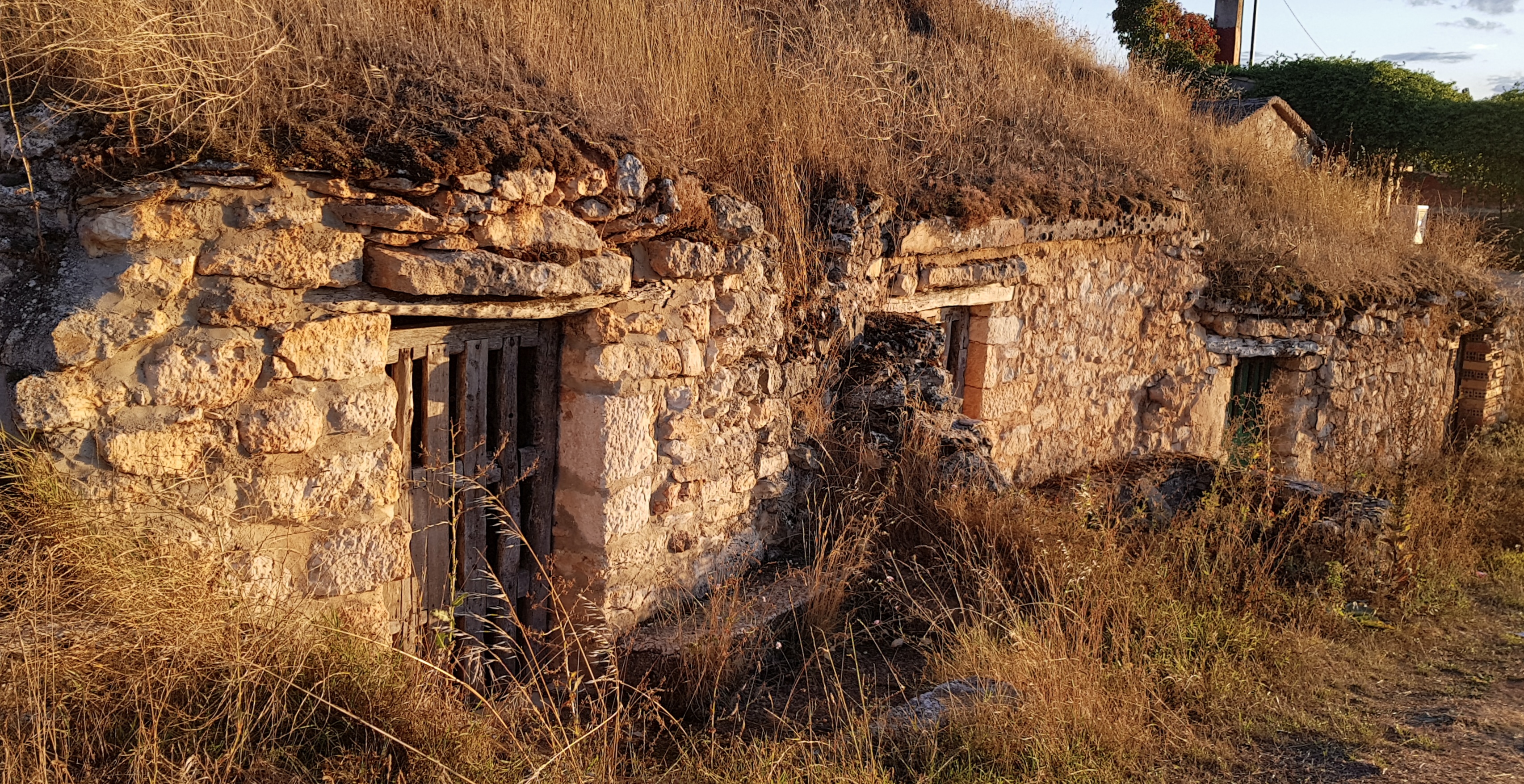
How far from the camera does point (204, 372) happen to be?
2979 millimetres

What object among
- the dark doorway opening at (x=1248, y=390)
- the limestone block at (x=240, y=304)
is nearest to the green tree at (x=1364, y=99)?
the dark doorway opening at (x=1248, y=390)

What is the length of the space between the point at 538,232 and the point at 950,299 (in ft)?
9.79

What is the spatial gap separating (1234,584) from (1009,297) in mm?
2091

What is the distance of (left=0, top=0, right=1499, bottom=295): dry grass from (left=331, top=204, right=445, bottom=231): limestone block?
5.0 inches

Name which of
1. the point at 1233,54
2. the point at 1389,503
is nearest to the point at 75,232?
the point at 1389,503

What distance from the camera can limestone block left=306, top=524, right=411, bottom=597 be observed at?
3.28 metres

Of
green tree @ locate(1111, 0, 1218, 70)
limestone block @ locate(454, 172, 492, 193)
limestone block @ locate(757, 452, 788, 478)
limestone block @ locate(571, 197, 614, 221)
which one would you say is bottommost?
limestone block @ locate(757, 452, 788, 478)

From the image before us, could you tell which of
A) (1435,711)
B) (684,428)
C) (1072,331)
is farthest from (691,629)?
(1072,331)

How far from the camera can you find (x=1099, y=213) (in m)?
6.73

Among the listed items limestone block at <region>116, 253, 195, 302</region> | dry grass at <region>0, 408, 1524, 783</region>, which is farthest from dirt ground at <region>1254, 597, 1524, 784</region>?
limestone block at <region>116, 253, 195, 302</region>

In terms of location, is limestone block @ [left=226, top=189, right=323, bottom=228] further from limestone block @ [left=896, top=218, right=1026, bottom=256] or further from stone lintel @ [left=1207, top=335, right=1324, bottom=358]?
stone lintel @ [left=1207, top=335, right=1324, bottom=358]

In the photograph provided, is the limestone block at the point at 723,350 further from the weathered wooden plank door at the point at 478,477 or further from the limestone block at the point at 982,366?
the limestone block at the point at 982,366

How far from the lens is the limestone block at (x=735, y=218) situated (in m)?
4.39

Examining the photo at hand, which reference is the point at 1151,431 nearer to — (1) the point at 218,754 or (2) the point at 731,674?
(2) the point at 731,674
